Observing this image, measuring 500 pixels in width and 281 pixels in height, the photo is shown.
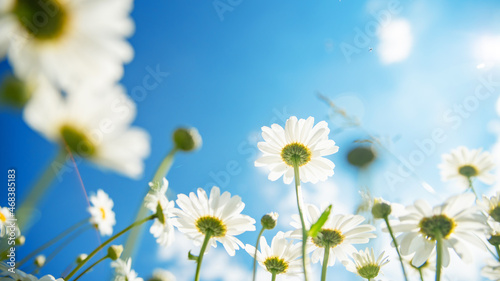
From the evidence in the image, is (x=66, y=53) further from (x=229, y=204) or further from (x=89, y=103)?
(x=229, y=204)

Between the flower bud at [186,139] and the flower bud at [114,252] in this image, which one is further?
the flower bud at [114,252]

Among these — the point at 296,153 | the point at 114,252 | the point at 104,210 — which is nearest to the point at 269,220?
the point at 296,153

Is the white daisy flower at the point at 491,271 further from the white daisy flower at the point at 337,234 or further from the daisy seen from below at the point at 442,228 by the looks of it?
the white daisy flower at the point at 337,234

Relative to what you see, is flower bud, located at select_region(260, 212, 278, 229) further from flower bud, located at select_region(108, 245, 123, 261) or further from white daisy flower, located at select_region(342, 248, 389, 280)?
flower bud, located at select_region(108, 245, 123, 261)

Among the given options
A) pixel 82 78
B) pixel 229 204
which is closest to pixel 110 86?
pixel 82 78

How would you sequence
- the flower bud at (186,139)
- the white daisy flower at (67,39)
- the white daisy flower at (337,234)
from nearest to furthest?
the white daisy flower at (67,39)
the flower bud at (186,139)
the white daisy flower at (337,234)

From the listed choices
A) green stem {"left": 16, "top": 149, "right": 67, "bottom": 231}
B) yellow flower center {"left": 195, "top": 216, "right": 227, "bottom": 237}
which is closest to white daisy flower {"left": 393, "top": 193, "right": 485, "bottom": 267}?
yellow flower center {"left": 195, "top": 216, "right": 227, "bottom": 237}

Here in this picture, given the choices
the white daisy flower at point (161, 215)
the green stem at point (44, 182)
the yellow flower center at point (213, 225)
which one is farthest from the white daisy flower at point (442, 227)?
the green stem at point (44, 182)

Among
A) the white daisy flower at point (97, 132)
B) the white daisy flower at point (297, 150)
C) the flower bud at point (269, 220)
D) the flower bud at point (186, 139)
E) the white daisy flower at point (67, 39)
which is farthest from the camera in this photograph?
the white daisy flower at point (297, 150)
